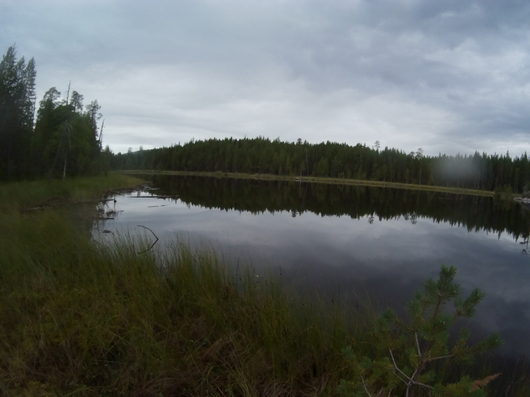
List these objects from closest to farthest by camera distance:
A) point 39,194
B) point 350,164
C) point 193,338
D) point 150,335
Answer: point 150,335, point 193,338, point 39,194, point 350,164

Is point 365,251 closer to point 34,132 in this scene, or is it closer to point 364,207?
point 364,207

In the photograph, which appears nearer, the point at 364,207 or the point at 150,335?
the point at 150,335

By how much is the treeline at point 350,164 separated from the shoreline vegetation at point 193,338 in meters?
123

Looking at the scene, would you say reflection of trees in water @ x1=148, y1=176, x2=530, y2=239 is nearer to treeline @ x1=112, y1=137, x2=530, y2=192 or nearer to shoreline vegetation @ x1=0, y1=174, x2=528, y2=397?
shoreline vegetation @ x1=0, y1=174, x2=528, y2=397

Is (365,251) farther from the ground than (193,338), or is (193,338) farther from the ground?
(193,338)

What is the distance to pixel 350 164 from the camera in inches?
4983

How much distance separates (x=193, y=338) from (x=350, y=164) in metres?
128

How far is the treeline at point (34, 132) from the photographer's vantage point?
97.8 feet

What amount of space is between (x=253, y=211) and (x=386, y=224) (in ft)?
36.5

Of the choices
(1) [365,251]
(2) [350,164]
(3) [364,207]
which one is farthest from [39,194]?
(2) [350,164]

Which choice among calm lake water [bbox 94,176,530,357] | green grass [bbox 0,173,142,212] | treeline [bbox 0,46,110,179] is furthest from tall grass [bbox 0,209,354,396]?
treeline [bbox 0,46,110,179]

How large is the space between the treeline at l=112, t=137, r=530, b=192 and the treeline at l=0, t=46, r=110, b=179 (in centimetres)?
7975

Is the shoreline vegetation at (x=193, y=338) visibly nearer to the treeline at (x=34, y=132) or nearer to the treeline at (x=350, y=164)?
the treeline at (x=34, y=132)

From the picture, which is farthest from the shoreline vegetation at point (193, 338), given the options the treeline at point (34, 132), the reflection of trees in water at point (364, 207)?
the treeline at point (34, 132)
